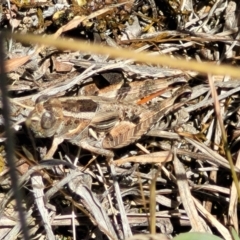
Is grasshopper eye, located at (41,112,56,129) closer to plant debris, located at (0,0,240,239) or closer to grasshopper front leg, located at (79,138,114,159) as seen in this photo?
plant debris, located at (0,0,240,239)

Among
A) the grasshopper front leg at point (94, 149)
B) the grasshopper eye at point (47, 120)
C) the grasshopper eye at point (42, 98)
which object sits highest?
the grasshopper eye at point (42, 98)

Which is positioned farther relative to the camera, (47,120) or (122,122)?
(122,122)

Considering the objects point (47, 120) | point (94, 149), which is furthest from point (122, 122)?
point (47, 120)

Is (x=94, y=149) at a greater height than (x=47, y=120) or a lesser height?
lesser

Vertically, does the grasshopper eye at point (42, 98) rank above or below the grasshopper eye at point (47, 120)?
above

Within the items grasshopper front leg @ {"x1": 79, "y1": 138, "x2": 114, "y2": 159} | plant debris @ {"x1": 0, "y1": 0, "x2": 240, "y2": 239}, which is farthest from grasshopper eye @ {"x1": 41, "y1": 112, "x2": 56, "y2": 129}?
grasshopper front leg @ {"x1": 79, "y1": 138, "x2": 114, "y2": 159}

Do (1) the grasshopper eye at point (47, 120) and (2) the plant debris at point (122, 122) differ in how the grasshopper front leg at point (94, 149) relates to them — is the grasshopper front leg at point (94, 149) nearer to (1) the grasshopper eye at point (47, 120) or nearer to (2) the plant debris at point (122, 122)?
(2) the plant debris at point (122, 122)

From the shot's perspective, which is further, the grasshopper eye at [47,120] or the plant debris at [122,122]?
the plant debris at [122,122]

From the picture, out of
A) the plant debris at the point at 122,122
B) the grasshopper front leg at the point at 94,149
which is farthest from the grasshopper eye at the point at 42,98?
the grasshopper front leg at the point at 94,149

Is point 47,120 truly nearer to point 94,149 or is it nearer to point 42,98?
point 42,98
